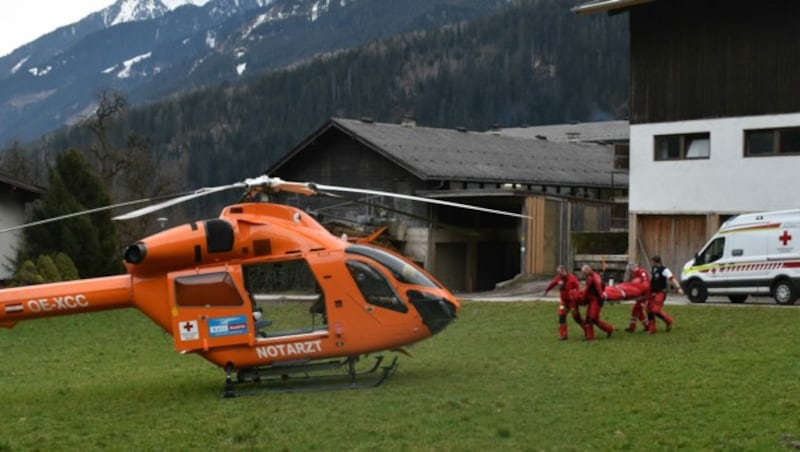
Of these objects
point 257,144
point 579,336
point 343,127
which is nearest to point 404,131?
point 343,127

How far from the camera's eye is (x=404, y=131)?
1928 inches

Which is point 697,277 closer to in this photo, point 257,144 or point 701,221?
point 701,221

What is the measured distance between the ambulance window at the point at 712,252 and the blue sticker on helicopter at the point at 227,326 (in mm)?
15548

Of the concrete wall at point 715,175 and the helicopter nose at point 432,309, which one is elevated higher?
the concrete wall at point 715,175

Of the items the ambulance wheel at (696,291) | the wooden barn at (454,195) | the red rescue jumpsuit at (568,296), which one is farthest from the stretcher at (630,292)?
the wooden barn at (454,195)

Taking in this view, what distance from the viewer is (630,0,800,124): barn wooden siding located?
3238 cm

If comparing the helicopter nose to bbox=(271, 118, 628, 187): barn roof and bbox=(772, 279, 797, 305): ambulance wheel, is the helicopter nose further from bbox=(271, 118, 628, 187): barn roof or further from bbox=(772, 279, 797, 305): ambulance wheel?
bbox=(271, 118, 628, 187): barn roof

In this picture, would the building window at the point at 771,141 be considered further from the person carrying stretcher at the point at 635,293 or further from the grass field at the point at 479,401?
the person carrying stretcher at the point at 635,293

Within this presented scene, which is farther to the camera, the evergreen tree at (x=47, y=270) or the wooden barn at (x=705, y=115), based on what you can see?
the evergreen tree at (x=47, y=270)

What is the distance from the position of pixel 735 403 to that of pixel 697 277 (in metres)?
15.2

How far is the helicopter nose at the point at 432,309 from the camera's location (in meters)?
17.3

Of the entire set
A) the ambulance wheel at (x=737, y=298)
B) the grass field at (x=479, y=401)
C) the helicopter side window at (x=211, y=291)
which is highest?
the helicopter side window at (x=211, y=291)

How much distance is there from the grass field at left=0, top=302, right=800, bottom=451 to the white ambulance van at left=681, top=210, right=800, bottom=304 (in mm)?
2665

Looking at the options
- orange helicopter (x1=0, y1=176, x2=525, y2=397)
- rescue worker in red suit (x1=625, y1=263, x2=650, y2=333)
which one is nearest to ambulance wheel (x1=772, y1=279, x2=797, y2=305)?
rescue worker in red suit (x1=625, y1=263, x2=650, y2=333)
